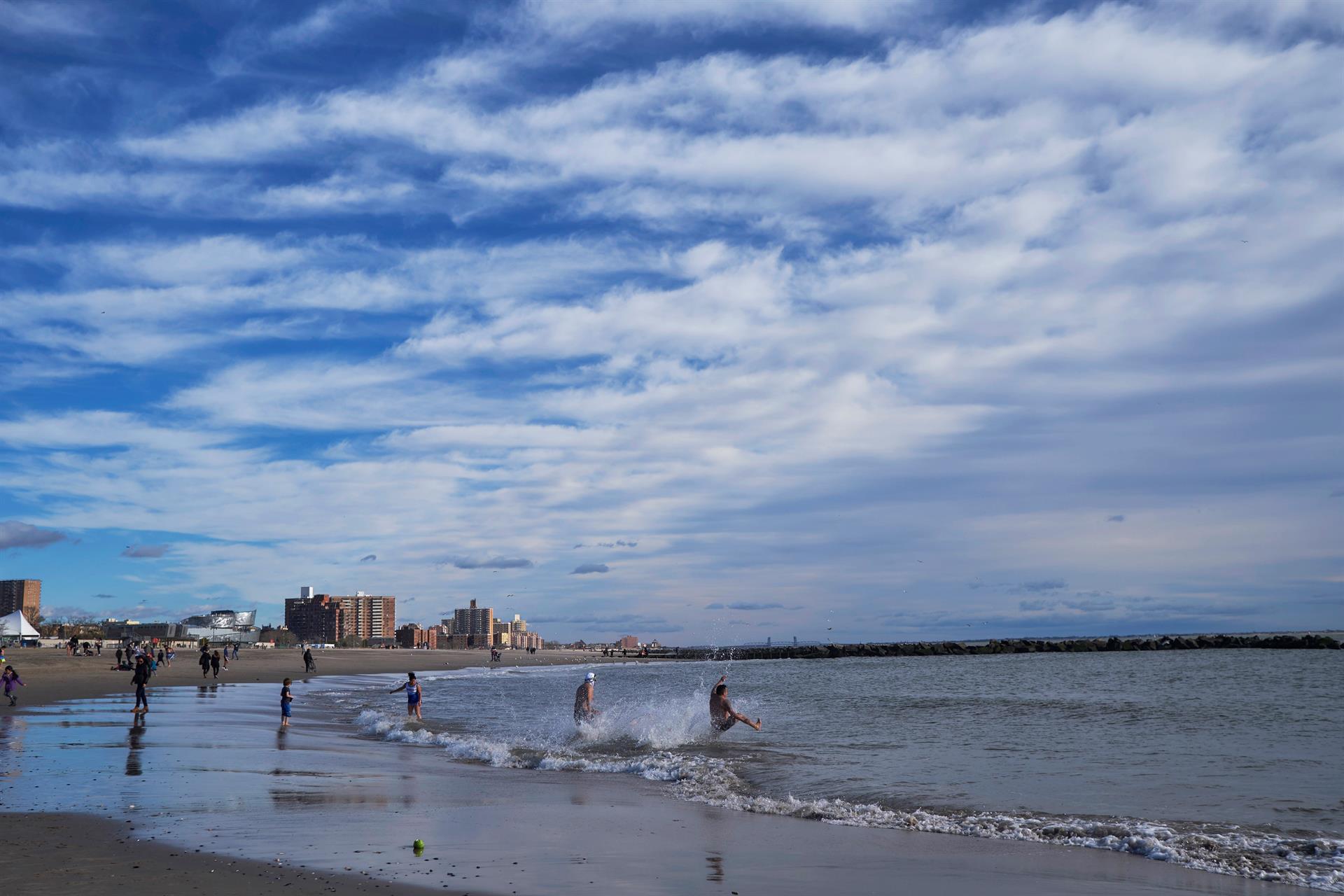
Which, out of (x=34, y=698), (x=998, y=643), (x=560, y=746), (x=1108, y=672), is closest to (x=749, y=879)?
(x=560, y=746)

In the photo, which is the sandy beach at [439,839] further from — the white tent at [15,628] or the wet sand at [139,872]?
the white tent at [15,628]

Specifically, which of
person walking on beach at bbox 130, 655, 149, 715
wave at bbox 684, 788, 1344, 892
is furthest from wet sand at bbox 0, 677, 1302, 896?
person walking on beach at bbox 130, 655, 149, 715

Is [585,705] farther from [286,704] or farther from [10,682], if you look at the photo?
[10,682]

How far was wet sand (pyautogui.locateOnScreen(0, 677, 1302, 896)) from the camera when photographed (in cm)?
833

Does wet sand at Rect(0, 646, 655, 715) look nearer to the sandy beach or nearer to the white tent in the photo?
the sandy beach

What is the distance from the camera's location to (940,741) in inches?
876

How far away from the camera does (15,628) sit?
95.2m

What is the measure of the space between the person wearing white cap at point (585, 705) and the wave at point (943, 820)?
1.09 metres

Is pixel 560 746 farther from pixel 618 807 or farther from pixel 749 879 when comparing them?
pixel 749 879

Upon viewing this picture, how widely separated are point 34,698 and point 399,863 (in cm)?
2859

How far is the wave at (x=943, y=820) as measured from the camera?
10.3 metres

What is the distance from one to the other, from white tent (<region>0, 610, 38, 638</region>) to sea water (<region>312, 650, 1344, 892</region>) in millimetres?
68469

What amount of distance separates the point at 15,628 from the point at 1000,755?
4195 inches

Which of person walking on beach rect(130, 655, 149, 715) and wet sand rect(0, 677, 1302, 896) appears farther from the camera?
person walking on beach rect(130, 655, 149, 715)
